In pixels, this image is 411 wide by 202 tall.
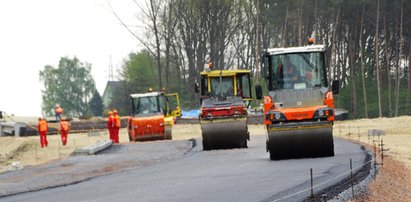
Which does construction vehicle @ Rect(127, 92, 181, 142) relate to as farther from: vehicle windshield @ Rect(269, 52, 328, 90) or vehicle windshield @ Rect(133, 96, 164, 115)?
vehicle windshield @ Rect(269, 52, 328, 90)

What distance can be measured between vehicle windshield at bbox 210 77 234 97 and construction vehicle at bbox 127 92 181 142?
31.2ft

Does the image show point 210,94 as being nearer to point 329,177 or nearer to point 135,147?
point 135,147

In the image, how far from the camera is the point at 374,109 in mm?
69500

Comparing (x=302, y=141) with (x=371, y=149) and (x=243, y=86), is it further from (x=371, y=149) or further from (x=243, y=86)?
(x=243, y=86)

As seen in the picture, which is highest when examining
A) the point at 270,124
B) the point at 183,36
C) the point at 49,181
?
the point at 183,36

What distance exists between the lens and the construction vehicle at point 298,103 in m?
19.0

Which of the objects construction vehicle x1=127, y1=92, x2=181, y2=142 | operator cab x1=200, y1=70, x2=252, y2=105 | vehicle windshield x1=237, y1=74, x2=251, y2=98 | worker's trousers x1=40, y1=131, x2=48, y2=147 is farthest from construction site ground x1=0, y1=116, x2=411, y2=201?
operator cab x1=200, y1=70, x2=252, y2=105

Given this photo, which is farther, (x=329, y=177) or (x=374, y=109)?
(x=374, y=109)

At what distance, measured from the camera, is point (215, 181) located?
1612 centimetres

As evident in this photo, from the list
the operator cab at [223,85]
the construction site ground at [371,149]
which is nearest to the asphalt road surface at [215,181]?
the construction site ground at [371,149]

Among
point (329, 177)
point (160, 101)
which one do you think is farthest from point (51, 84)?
point (329, 177)

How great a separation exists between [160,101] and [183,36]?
42322mm

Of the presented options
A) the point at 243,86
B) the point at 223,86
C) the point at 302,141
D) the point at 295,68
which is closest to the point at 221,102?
the point at 223,86

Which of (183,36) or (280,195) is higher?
(183,36)
